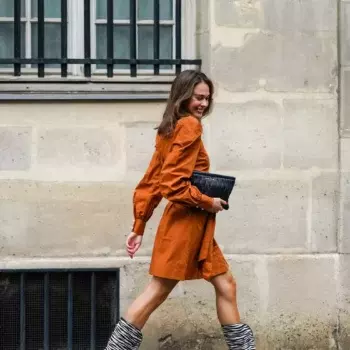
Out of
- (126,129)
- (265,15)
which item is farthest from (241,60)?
(126,129)

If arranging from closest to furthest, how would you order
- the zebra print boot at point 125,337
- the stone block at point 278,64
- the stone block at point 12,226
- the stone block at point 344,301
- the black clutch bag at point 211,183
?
1. the black clutch bag at point 211,183
2. the zebra print boot at point 125,337
3. the stone block at point 12,226
4. the stone block at point 278,64
5. the stone block at point 344,301

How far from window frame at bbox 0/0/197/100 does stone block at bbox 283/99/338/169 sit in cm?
83

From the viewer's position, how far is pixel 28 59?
787 centimetres

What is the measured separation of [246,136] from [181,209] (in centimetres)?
150

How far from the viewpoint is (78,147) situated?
7773 mm

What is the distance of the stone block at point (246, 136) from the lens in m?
7.84

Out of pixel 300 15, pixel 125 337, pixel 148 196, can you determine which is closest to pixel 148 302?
pixel 125 337

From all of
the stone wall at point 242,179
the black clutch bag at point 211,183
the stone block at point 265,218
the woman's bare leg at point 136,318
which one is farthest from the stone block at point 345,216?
the woman's bare leg at point 136,318

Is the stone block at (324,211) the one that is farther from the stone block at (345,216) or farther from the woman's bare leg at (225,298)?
the woman's bare leg at (225,298)

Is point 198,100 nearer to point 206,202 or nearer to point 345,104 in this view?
point 206,202

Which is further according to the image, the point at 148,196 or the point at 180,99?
the point at 148,196

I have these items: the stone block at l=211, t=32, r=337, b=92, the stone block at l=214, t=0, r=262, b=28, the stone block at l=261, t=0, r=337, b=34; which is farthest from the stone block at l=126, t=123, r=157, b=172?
the stone block at l=261, t=0, r=337, b=34

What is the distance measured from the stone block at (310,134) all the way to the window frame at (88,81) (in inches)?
32.8

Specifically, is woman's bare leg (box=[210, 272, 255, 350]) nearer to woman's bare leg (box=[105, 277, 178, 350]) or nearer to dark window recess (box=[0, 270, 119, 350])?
woman's bare leg (box=[105, 277, 178, 350])
